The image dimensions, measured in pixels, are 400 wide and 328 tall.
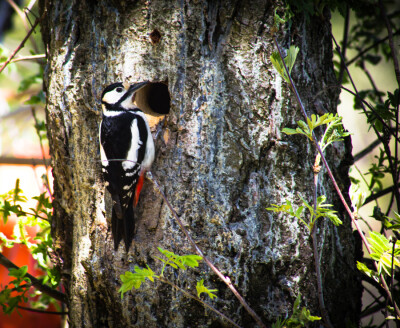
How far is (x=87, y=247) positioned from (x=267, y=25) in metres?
1.38

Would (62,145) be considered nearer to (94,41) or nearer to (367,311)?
(94,41)

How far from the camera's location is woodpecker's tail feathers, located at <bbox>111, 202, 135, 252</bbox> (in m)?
1.78

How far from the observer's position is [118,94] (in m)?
Answer: 1.86

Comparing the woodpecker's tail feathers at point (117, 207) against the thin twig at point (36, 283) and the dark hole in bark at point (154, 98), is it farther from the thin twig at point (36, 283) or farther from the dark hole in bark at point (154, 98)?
the thin twig at point (36, 283)

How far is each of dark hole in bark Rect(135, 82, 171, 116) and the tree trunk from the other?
0.55 ft

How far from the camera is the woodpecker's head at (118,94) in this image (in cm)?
182

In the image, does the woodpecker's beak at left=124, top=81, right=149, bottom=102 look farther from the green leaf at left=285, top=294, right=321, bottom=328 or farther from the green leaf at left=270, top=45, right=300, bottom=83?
the green leaf at left=285, top=294, right=321, bottom=328

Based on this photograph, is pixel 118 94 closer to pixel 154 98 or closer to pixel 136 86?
pixel 136 86

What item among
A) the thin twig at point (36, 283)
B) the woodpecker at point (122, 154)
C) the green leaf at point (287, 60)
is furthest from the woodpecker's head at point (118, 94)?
the thin twig at point (36, 283)

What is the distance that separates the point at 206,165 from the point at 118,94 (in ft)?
1.82

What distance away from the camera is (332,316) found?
1.88 metres

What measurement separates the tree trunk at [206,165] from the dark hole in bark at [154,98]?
167 mm

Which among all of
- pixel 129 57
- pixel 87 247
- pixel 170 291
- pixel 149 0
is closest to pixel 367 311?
pixel 170 291

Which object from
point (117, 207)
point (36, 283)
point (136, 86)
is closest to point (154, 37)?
point (136, 86)
